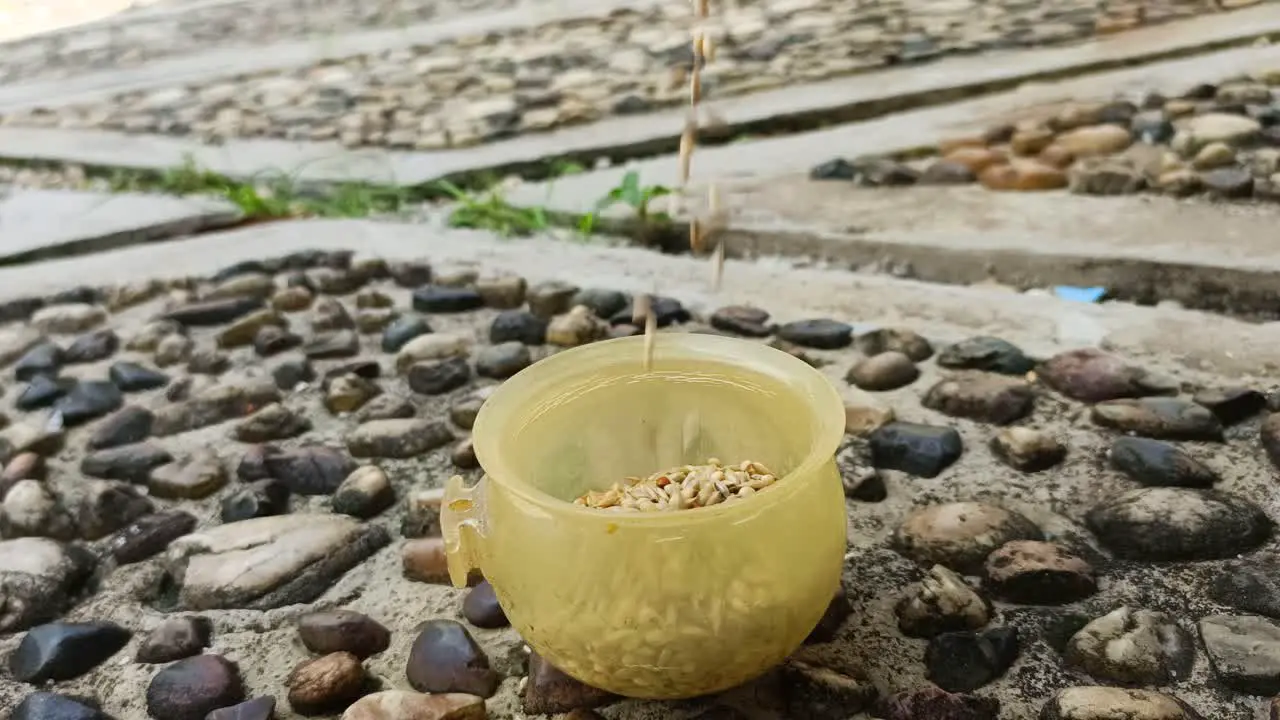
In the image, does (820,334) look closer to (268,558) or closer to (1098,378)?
(1098,378)

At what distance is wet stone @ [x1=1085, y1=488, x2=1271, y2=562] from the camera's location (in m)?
1.00

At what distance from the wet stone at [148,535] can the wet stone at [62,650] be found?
0.13 meters

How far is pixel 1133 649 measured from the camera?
2.89ft

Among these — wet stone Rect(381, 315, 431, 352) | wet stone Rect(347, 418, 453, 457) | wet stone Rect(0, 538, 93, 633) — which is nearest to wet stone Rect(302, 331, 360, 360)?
wet stone Rect(381, 315, 431, 352)

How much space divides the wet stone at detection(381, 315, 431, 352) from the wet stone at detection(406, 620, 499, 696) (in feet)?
2.25

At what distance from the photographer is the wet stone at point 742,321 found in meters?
1.53

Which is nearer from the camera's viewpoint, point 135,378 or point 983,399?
point 983,399

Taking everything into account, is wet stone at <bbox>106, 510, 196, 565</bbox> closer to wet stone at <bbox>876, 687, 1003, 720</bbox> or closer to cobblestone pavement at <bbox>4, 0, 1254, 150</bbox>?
wet stone at <bbox>876, 687, 1003, 720</bbox>

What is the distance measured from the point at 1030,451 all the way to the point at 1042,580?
0.76 feet

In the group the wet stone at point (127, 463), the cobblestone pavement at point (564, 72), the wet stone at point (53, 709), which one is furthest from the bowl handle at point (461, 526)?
the cobblestone pavement at point (564, 72)

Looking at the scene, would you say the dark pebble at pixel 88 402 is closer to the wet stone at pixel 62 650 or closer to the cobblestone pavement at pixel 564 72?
the wet stone at pixel 62 650

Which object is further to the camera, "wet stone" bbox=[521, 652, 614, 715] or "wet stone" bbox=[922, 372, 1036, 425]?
"wet stone" bbox=[922, 372, 1036, 425]

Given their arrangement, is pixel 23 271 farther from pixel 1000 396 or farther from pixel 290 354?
pixel 1000 396

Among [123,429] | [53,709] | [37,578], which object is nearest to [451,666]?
[53,709]
